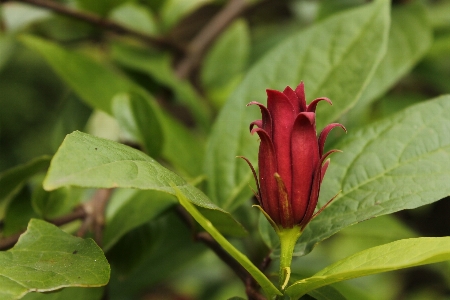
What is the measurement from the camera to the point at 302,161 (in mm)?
423

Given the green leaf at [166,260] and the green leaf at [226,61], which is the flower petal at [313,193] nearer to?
the green leaf at [166,260]

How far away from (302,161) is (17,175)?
15.1 inches

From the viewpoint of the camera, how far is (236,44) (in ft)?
3.50

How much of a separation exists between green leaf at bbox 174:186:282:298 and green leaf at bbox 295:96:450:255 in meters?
0.09

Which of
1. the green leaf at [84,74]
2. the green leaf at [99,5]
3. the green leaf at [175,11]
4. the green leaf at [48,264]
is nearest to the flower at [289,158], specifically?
the green leaf at [48,264]

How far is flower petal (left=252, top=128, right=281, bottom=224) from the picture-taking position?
43 centimetres

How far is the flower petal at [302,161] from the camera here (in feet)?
1.37

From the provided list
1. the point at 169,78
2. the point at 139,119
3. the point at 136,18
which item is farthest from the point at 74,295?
the point at 136,18

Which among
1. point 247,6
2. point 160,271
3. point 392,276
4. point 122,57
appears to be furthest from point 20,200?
point 392,276

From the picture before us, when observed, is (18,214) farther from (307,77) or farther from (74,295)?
(307,77)

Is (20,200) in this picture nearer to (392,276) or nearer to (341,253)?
(341,253)

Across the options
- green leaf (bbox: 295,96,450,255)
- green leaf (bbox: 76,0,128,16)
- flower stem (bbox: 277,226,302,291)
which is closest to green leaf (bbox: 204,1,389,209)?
green leaf (bbox: 295,96,450,255)

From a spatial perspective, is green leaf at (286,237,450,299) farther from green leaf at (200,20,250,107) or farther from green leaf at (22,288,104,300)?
green leaf at (200,20,250,107)

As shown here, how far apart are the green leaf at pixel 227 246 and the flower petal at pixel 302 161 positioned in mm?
63
